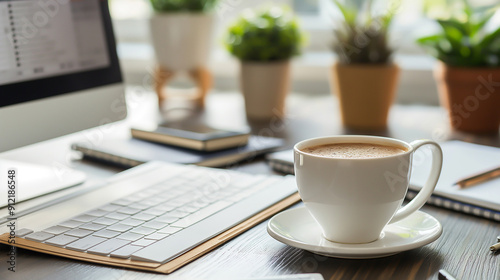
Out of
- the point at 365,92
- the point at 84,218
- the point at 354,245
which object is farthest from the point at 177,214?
the point at 365,92

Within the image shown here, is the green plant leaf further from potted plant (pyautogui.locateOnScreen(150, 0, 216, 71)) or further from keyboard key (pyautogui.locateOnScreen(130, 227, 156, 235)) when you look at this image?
keyboard key (pyautogui.locateOnScreen(130, 227, 156, 235))

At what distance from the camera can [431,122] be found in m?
1.36

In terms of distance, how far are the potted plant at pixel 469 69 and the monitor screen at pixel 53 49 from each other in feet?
2.23

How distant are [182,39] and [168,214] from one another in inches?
36.2

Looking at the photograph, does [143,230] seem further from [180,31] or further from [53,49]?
[180,31]

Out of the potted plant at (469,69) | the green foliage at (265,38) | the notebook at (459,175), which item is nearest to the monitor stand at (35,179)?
the notebook at (459,175)

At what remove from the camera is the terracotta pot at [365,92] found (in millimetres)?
1261

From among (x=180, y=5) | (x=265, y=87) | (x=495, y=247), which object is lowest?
(x=495, y=247)

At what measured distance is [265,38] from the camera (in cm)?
135

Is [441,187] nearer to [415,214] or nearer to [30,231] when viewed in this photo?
[415,214]

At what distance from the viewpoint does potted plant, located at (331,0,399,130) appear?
49.4 inches

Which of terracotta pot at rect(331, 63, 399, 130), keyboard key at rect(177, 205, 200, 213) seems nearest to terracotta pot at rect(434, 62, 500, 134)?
terracotta pot at rect(331, 63, 399, 130)

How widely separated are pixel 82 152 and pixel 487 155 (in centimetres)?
Answer: 70

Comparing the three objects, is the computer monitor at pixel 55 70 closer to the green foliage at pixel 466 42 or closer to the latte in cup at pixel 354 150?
the latte in cup at pixel 354 150
